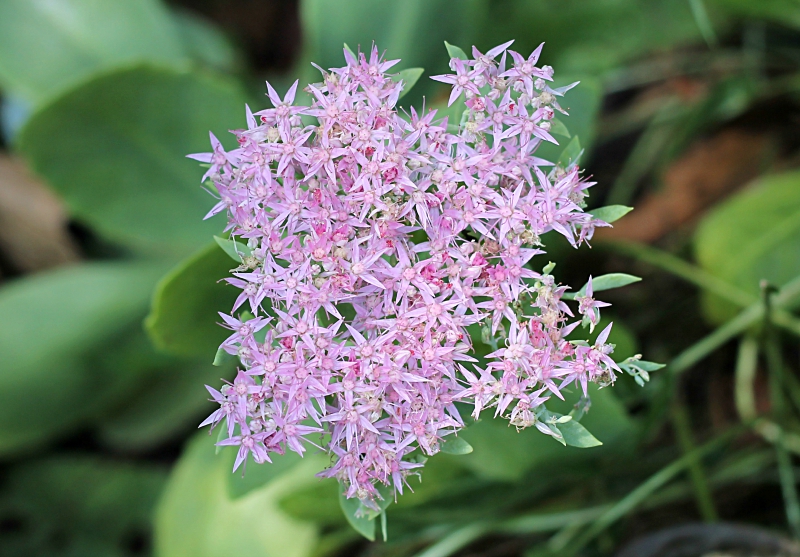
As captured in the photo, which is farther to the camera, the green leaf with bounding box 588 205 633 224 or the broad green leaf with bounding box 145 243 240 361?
the broad green leaf with bounding box 145 243 240 361

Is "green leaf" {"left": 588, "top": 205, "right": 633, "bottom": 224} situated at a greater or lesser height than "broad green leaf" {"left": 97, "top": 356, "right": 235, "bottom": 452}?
lesser

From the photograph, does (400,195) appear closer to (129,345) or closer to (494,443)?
(494,443)

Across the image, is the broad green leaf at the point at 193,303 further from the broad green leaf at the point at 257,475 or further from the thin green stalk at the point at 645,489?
the thin green stalk at the point at 645,489

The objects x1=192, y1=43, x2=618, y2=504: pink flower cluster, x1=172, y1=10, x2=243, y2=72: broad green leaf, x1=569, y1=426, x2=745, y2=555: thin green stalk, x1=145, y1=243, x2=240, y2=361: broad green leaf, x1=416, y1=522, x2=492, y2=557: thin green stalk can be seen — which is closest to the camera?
x1=192, y1=43, x2=618, y2=504: pink flower cluster

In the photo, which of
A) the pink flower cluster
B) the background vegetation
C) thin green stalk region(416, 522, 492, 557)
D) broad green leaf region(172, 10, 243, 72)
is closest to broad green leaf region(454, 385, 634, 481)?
the background vegetation

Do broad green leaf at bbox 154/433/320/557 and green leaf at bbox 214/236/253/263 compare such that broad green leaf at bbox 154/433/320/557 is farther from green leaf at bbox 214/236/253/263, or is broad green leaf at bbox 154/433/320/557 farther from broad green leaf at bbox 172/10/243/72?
broad green leaf at bbox 172/10/243/72

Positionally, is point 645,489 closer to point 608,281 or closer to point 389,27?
point 608,281

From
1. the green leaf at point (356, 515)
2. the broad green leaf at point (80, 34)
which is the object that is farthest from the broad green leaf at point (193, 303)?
the broad green leaf at point (80, 34)
